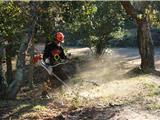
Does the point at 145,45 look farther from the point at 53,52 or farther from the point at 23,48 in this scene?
the point at 23,48

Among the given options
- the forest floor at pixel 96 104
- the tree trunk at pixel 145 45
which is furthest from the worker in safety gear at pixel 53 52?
the tree trunk at pixel 145 45

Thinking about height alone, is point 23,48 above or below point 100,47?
above

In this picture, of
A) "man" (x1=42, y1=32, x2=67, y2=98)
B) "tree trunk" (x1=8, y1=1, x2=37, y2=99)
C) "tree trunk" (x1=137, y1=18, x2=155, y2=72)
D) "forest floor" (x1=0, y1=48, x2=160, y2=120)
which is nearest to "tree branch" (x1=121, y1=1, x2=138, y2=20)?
"tree trunk" (x1=137, y1=18, x2=155, y2=72)

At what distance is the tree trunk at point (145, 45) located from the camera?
17406mm

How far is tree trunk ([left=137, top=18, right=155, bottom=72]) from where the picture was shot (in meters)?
17.4

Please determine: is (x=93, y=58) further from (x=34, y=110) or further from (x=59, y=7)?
(x=34, y=110)

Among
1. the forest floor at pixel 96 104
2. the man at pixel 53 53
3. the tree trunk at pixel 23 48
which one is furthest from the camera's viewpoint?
the man at pixel 53 53

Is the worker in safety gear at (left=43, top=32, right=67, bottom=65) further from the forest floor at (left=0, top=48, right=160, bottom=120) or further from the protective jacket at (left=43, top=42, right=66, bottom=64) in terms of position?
the forest floor at (left=0, top=48, right=160, bottom=120)

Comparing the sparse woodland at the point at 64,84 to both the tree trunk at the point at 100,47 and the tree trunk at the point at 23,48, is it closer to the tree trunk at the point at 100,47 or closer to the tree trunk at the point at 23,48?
the tree trunk at the point at 23,48

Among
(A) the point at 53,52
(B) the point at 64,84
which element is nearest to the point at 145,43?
(A) the point at 53,52

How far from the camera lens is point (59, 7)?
41.4 feet

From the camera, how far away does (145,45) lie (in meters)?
17.6

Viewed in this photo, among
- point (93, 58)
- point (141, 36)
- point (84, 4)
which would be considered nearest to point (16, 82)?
point (84, 4)

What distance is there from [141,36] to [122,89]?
522cm
